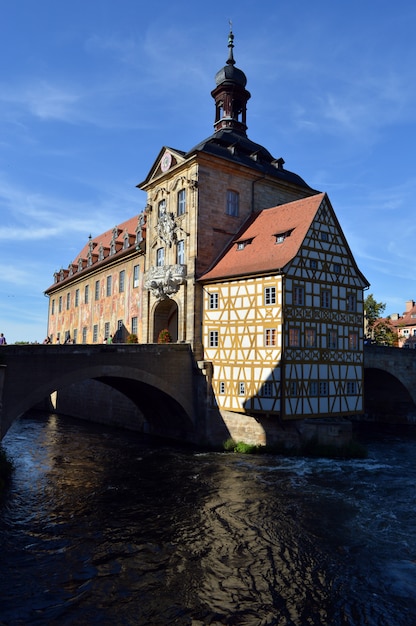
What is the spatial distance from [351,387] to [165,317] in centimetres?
1178

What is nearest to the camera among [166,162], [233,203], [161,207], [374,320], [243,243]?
[243,243]

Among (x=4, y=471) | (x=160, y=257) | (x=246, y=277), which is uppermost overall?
(x=160, y=257)

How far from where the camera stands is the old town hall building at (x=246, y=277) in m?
22.5

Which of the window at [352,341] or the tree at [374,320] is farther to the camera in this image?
the tree at [374,320]

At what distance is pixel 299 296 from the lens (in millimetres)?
22750

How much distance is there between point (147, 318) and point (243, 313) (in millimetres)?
8562

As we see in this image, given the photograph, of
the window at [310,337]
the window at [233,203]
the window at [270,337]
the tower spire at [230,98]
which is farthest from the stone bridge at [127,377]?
the tower spire at [230,98]

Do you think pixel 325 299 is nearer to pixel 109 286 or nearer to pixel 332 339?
pixel 332 339

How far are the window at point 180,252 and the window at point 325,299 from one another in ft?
25.8

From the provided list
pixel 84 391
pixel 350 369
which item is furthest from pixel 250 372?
pixel 84 391

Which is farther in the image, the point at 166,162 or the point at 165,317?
the point at 165,317

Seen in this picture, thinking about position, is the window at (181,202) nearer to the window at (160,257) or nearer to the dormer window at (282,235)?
the window at (160,257)

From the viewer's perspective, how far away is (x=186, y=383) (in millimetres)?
25078

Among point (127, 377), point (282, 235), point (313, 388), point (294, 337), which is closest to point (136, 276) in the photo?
point (127, 377)
